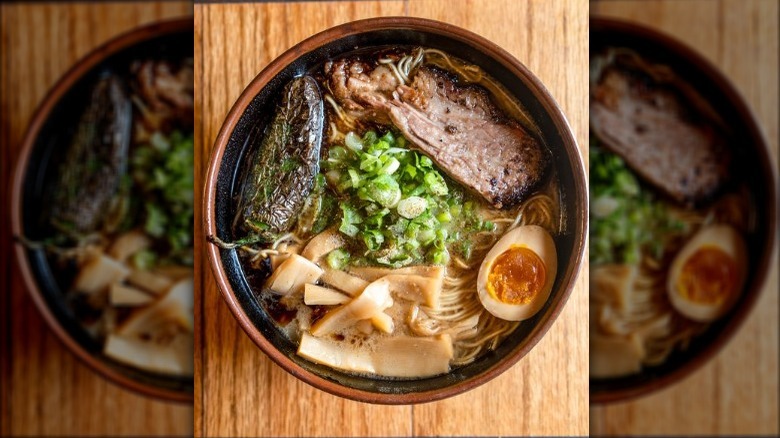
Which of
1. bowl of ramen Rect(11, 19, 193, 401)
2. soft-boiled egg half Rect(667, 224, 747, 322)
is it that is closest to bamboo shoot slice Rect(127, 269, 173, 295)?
bowl of ramen Rect(11, 19, 193, 401)

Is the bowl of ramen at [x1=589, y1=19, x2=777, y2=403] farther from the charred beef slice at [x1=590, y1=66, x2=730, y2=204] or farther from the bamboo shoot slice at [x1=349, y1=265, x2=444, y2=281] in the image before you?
the bamboo shoot slice at [x1=349, y1=265, x2=444, y2=281]

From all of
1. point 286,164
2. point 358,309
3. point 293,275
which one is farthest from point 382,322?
point 286,164

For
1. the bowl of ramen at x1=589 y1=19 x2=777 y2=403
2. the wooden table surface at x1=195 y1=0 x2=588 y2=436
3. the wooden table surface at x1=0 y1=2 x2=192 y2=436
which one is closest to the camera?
the wooden table surface at x1=195 y1=0 x2=588 y2=436

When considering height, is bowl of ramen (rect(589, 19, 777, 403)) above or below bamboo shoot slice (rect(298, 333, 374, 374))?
above

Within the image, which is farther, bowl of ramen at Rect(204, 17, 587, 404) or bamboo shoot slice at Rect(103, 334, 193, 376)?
bamboo shoot slice at Rect(103, 334, 193, 376)

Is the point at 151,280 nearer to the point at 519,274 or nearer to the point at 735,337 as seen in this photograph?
the point at 519,274
